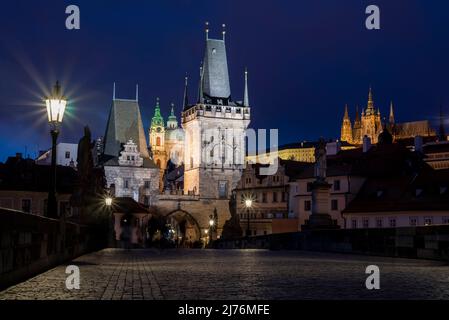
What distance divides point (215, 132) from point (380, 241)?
86.8m

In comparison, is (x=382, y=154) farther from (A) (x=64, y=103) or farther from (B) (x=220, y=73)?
(A) (x=64, y=103)

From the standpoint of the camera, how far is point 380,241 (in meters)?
21.4

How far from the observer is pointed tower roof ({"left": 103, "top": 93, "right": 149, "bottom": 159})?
104250 mm

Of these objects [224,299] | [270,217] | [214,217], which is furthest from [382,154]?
[224,299]

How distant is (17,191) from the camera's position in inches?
2499

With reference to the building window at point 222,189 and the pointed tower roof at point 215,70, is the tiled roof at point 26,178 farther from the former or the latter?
the pointed tower roof at point 215,70

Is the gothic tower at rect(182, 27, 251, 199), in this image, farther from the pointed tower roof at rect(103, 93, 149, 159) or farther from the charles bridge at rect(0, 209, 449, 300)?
the charles bridge at rect(0, 209, 449, 300)

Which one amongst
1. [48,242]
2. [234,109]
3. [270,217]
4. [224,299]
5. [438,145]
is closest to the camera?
[224,299]

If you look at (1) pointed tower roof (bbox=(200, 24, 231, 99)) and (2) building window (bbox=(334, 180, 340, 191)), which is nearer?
(2) building window (bbox=(334, 180, 340, 191))

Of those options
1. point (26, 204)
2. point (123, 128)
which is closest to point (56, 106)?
point (26, 204)

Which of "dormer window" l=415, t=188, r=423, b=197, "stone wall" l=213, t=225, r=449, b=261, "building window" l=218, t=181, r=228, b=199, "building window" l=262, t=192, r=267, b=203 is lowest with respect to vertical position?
"stone wall" l=213, t=225, r=449, b=261

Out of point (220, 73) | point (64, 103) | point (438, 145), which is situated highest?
point (220, 73)

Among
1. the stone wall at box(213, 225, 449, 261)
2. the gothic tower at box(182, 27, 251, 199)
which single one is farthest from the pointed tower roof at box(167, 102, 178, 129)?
the stone wall at box(213, 225, 449, 261)
